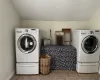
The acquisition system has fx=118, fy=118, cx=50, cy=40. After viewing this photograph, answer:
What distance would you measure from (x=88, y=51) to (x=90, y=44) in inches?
9.7

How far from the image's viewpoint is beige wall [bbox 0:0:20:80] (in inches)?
98.9

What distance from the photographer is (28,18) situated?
398 cm

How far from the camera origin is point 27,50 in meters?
3.16

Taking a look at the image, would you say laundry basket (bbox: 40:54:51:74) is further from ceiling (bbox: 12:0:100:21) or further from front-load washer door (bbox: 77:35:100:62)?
ceiling (bbox: 12:0:100:21)

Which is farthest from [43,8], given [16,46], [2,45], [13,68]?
[13,68]

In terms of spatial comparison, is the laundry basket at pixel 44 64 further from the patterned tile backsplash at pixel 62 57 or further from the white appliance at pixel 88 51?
the white appliance at pixel 88 51

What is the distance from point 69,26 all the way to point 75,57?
3.91ft

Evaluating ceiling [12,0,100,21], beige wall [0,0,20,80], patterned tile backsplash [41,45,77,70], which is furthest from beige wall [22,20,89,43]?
beige wall [0,0,20,80]

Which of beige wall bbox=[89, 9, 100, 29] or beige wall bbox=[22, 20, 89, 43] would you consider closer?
beige wall bbox=[89, 9, 100, 29]

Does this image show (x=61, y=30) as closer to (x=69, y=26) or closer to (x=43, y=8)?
(x=69, y=26)

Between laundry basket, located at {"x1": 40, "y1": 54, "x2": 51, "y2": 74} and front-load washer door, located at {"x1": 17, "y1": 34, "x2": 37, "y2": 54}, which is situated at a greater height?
→ front-load washer door, located at {"x1": 17, "y1": 34, "x2": 37, "y2": 54}

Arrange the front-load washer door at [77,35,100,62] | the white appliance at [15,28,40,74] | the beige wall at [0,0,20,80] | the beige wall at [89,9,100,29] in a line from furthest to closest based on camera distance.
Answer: the beige wall at [89,9,100,29] → the front-load washer door at [77,35,100,62] → the white appliance at [15,28,40,74] → the beige wall at [0,0,20,80]

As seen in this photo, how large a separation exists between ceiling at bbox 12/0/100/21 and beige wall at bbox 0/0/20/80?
599 millimetres

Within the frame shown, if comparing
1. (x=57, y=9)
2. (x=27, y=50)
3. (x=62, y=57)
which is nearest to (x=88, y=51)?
(x=62, y=57)
